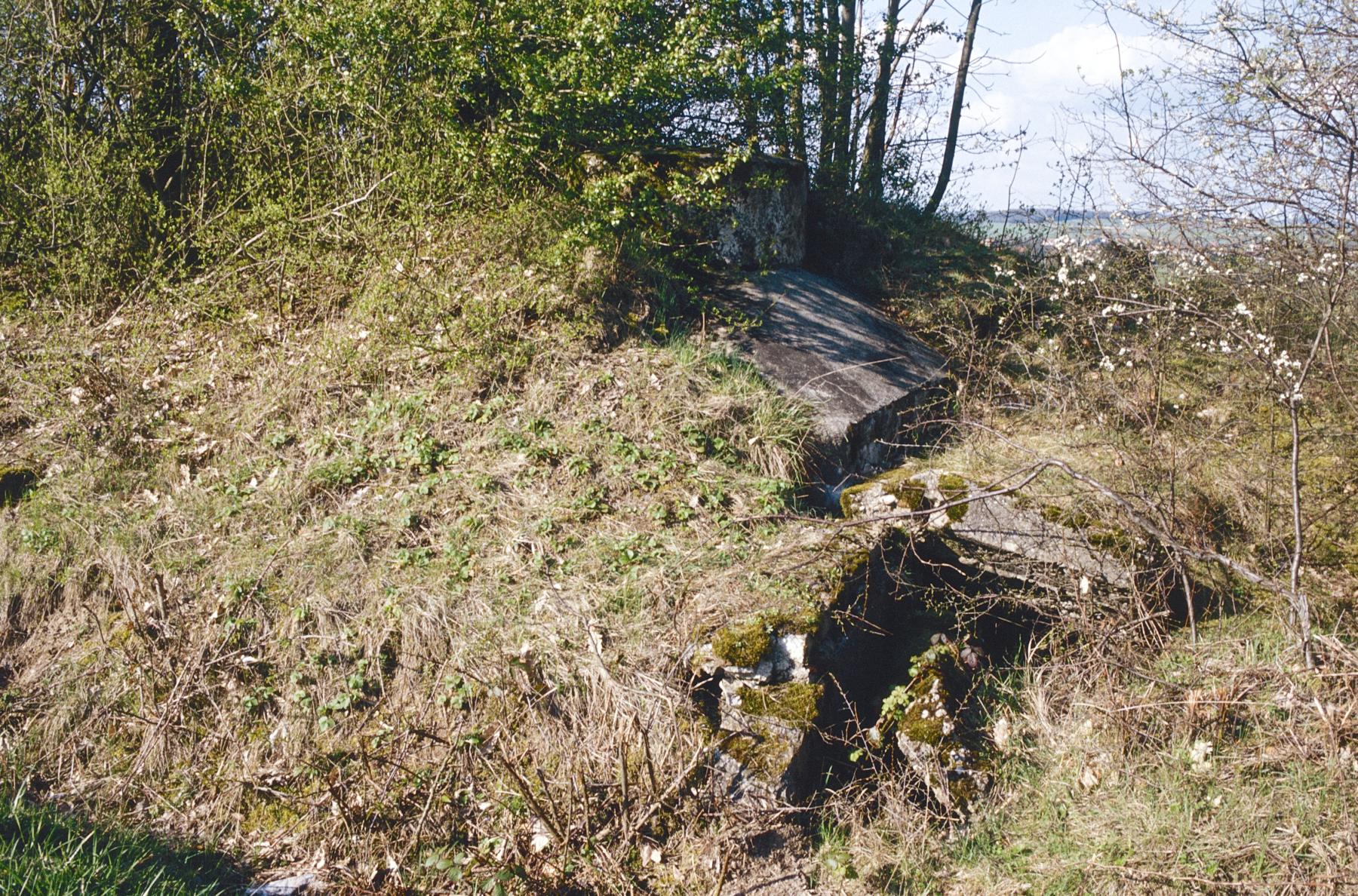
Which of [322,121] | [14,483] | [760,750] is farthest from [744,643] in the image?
[322,121]

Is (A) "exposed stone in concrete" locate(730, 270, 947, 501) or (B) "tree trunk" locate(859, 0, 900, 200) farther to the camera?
(B) "tree trunk" locate(859, 0, 900, 200)

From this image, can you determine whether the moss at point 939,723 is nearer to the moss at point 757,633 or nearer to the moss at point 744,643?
the moss at point 757,633

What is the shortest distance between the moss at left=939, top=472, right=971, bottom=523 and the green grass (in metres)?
4.24

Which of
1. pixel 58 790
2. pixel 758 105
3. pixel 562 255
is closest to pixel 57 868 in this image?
pixel 58 790

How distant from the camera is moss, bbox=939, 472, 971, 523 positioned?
5.27 meters

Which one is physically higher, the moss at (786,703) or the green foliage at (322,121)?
the green foliage at (322,121)

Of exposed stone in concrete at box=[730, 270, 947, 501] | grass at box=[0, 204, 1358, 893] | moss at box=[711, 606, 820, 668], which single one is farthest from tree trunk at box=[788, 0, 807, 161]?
moss at box=[711, 606, 820, 668]

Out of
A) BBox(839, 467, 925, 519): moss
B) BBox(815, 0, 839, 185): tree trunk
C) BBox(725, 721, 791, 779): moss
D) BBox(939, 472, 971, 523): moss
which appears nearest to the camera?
BBox(725, 721, 791, 779): moss

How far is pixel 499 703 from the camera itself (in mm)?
4316

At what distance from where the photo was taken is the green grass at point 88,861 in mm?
3021

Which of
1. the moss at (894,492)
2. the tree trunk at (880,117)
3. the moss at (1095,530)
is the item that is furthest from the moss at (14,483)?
the tree trunk at (880,117)

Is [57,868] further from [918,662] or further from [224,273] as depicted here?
[224,273]

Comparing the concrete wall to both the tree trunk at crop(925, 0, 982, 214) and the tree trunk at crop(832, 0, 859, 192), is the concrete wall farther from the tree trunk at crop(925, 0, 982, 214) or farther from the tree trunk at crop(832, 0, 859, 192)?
the tree trunk at crop(925, 0, 982, 214)

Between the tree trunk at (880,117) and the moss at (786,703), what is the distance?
669 centimetres
